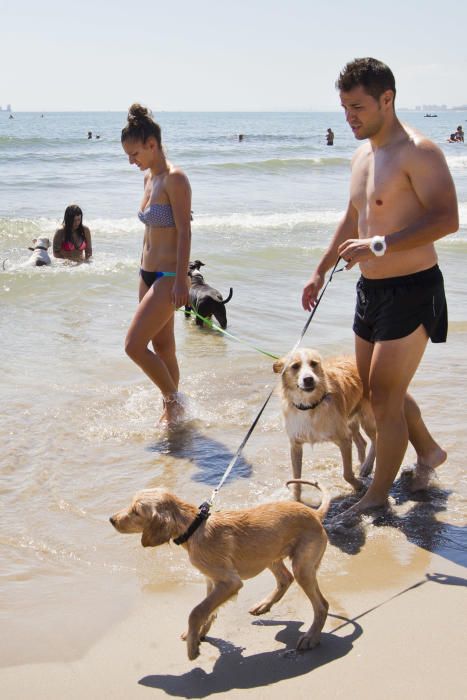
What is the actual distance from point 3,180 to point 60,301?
15.4 meters

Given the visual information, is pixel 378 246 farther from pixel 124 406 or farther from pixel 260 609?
pixel 124 406

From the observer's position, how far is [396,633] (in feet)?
11.4

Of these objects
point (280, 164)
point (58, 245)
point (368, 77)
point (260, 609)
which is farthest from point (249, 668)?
point (280, 164)

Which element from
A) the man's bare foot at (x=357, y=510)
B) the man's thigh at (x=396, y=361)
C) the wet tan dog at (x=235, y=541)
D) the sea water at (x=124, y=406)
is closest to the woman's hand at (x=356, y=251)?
the man's thigh at (x=396, y=361)

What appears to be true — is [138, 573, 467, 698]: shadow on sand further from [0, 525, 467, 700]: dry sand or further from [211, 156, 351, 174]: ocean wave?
[211, 156, 351, 174]: ocean wave

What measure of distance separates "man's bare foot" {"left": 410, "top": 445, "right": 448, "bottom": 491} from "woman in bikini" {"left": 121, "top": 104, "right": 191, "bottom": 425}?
6.56 feet

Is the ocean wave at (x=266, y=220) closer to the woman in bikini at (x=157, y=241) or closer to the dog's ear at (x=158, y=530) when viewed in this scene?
the woman in bikini at (x=157, y=241)

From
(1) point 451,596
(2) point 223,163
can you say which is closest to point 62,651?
(1) point 451,596

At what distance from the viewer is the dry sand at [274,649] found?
10.3 ft

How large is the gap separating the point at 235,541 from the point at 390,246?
5.36 feet

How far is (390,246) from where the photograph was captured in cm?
413

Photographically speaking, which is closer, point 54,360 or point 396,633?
point 396,633

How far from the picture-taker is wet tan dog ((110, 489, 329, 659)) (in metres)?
3.46

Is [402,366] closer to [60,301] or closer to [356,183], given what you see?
[356,183]
